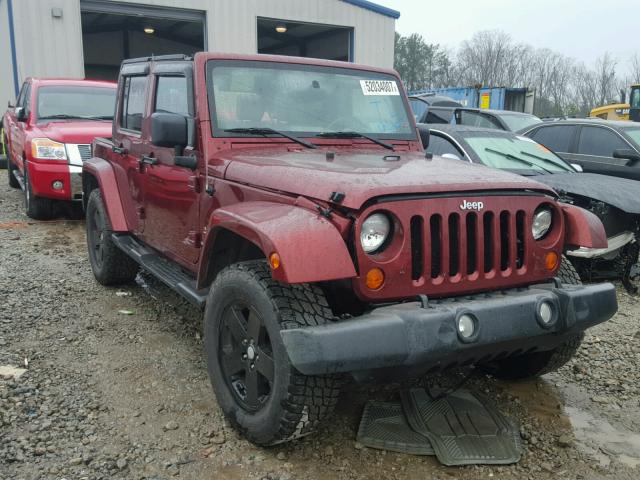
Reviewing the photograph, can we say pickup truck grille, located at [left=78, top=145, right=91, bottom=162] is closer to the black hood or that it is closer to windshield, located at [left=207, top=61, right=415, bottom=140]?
windshield, located at [left=207, top=61, right=415, bottom=140]

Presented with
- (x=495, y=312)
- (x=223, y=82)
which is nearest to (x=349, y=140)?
(x=223, y=82)

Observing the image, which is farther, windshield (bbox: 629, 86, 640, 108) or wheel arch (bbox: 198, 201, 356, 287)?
windshield (bbox: 629, 86, 640, 108)

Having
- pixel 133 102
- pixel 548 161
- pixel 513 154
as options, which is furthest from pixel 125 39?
pixel 133 102

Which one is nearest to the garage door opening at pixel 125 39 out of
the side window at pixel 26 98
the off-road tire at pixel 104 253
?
the side window at pixel 26 98

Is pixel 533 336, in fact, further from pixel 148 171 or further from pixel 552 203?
pixel 148 171

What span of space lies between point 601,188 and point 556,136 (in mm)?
3470

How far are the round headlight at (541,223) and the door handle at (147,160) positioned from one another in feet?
8.07

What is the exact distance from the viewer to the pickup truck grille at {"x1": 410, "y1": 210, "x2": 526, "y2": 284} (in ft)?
8.51

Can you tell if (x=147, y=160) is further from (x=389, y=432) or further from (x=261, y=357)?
(x=389, y=432)

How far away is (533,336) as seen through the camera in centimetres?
261

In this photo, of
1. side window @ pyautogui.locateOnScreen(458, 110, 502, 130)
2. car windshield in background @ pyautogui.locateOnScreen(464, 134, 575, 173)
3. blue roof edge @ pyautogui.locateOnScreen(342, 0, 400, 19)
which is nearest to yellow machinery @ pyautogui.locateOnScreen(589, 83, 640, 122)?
blue roof edge @ pyautogui.locateOnScreen(342, 0, 400, 19)

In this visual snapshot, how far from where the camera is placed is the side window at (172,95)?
3727 mm

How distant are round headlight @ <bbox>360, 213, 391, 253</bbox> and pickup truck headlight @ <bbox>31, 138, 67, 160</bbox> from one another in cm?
605

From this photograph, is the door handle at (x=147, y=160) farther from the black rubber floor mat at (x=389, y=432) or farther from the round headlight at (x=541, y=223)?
the round headlight at (x=541, y=223)
